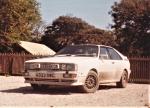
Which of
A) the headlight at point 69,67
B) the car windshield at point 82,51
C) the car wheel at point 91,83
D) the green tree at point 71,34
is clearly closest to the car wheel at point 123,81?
the car windshield at point 82,51

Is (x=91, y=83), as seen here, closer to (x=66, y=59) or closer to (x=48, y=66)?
(x=66, y=59)

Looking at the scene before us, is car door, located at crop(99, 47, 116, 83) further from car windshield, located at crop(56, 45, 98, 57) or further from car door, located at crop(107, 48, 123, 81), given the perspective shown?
car windshield, located at crop(56, 45, 98, 57)

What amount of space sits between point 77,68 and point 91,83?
98 cm

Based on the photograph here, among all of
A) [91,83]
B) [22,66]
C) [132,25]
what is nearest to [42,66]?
[91,83]

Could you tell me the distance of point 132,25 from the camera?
54531 mm

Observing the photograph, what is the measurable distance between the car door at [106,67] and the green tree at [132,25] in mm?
35454

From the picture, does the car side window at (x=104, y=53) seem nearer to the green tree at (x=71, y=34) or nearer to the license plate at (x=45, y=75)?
the license plate at (x=45, y=75)

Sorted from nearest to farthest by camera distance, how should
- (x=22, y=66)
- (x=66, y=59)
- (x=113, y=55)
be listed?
1. (x=66, y=59)
2. (x=113, y=55)
3. (x=22, y=66)

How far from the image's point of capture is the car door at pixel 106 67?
14.3m

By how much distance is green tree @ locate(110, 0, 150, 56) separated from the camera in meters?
51.7

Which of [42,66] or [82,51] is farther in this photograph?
[82,51]

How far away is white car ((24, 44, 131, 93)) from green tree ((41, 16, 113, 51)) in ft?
172

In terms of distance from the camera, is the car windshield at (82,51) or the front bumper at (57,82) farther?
the car windshield at (82,51)

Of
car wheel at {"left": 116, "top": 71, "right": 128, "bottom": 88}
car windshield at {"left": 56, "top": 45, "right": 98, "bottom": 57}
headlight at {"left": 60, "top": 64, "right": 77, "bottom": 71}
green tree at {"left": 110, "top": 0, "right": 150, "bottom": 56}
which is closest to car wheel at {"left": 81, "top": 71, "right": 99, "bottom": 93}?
headlight at {"left": 60, "top": 64, "right": 77, "bottom": 71}
